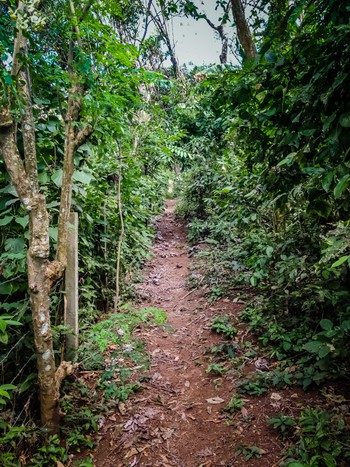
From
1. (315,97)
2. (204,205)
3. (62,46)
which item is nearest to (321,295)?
(315,97)

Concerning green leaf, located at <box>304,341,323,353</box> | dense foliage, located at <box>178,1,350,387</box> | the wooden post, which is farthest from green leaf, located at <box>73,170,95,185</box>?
green leaf, located at <box>304,341,323,353</box>

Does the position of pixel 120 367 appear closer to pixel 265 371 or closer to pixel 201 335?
pixel 201 335

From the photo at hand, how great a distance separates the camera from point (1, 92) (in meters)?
2.10

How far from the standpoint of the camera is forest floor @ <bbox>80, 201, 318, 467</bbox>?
2.42 m

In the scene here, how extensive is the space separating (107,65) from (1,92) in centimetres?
113

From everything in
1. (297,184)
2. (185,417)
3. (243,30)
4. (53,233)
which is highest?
(243,30)

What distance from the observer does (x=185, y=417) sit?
288cm

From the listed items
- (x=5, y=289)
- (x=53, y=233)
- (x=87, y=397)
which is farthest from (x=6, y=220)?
(x=87, y=397)

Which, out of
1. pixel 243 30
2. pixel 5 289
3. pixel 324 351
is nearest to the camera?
pixel 324 351

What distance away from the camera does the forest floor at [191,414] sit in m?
2.42

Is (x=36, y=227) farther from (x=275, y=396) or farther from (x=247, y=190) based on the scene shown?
(x=247, y=190)

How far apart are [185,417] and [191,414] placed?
7cm

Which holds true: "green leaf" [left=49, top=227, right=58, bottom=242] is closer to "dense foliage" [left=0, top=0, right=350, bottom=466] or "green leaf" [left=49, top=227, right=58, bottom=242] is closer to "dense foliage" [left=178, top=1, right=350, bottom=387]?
"dense foliage" [left=0, top=0, right=350, bottom=466]

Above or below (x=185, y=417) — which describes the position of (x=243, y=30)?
above
